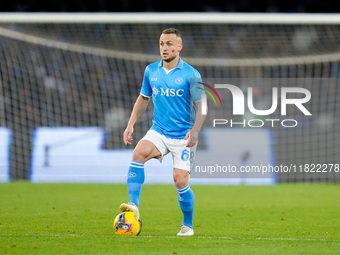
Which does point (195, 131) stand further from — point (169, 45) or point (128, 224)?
point (128, 224)

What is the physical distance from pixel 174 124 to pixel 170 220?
2223 mm

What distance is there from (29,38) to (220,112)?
16.5 feet

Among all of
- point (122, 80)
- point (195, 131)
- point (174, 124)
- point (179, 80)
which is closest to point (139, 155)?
point (174, 124)

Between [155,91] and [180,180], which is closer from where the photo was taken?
[180,180]

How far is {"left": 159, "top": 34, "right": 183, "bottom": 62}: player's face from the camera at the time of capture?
7.34 m

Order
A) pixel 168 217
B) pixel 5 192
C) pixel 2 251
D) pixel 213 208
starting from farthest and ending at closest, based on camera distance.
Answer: pixel 5 192 < pixel 213 208 < pixel 168 217 < pixel 2 251

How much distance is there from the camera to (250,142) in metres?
16.0

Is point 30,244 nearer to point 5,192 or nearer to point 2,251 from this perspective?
point 2,251

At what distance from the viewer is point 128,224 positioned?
7.16m
